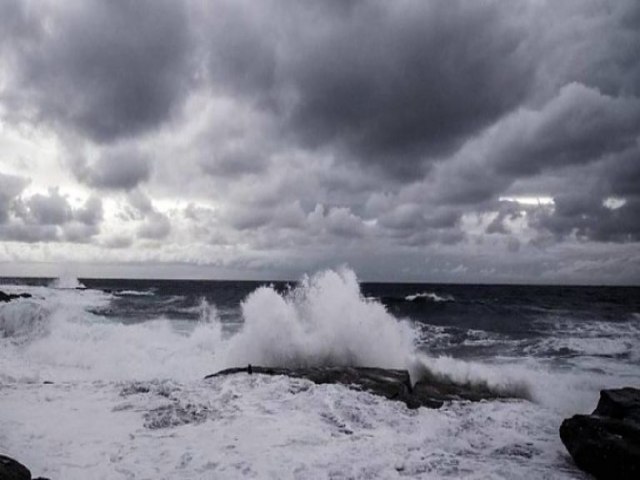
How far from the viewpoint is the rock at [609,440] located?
5.43 meters

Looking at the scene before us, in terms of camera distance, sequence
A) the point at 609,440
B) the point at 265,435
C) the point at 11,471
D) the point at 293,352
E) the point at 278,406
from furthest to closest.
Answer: the point at 293,352 < the point at 278,406 < the point at 265,435 < the point at 609,440 < the point at 11,471

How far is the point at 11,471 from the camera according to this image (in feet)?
15.7

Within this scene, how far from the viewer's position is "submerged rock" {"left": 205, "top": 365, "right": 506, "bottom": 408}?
9.51m

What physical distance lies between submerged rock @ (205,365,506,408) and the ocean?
17.8 inches

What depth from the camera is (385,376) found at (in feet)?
34.8

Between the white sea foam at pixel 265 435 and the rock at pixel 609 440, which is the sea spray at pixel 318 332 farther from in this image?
the rock at pixel 609 440

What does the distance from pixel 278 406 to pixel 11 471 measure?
466 cm

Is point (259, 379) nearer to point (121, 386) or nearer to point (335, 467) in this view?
point (121, 386)

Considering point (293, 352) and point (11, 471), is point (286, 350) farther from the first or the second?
point (11, 471)

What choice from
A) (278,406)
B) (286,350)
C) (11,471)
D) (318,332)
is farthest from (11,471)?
(318,332)

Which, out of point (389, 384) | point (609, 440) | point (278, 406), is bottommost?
point (278, 406)

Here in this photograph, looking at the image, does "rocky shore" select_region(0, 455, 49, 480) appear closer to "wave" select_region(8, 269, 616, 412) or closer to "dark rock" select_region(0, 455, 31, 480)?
"dark rock" select_region(0, 455, 31, 480)

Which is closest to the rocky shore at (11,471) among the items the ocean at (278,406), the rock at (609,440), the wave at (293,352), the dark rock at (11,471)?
the dark rock at (11,471)

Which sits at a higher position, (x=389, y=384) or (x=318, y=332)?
(x=318, y=332)
